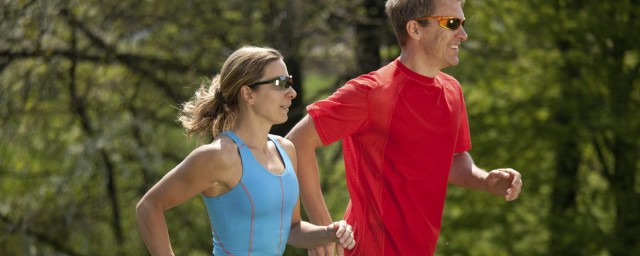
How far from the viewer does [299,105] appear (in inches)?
453

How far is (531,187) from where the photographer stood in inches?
512

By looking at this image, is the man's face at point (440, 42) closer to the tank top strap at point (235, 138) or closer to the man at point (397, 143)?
the man at point (397, 143)

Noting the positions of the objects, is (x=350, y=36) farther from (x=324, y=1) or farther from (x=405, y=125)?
(x=405, y=125)

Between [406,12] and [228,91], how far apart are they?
0.86m

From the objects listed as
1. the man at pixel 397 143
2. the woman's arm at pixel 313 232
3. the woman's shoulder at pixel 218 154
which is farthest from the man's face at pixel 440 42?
the woman's shoulder at pixel 218 154

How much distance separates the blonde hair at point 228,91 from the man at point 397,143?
37cm

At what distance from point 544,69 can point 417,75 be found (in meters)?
9.12

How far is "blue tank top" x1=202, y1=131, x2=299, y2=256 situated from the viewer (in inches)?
126

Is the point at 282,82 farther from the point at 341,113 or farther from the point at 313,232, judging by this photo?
the point at 313,232

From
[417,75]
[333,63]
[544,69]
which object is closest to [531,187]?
[544,69]

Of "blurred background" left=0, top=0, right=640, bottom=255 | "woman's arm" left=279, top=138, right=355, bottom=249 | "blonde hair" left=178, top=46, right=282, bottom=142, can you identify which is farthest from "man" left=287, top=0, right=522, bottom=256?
"blurred background" left=0, top=0, right=640, bottom=255

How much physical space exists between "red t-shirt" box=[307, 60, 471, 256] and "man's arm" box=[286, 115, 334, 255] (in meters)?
0.03

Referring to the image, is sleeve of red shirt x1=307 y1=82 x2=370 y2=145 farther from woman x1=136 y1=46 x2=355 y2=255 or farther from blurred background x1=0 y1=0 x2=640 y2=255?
blurred background x1=0 y1=0 x2=640 y2=255

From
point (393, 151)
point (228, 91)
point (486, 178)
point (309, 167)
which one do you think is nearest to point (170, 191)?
point (228, 91)
